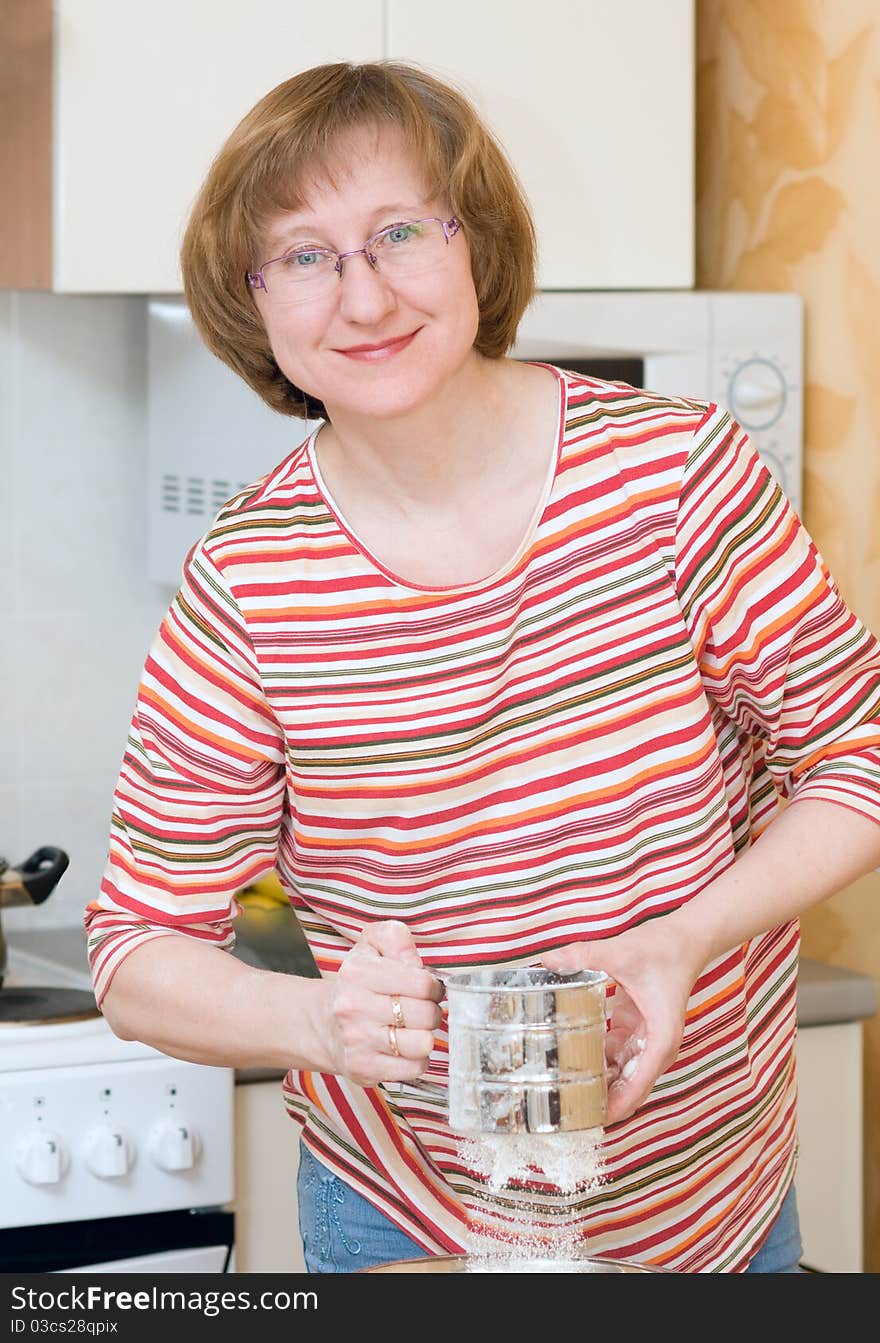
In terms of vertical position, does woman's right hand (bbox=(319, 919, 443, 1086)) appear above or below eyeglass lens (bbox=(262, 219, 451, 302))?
below

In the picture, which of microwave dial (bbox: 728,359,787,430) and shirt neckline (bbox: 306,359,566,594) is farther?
microwave dial (bbox: 728,359,787,430)

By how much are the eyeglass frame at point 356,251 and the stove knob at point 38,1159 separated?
34.0 inches

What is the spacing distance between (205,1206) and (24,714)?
71 cm

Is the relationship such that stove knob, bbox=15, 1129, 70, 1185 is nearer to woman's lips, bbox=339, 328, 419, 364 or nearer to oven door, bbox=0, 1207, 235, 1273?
oven door, bbox=0, 1207, 235, 1273

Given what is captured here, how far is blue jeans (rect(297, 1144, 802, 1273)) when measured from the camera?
109 centimetres

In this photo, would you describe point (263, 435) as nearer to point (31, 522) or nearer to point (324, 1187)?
point (31, 522)

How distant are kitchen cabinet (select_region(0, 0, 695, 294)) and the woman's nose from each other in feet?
2.59

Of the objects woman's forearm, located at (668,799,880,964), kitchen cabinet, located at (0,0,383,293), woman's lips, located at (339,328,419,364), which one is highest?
kitchen cabinet, located at (0,0,383,293)

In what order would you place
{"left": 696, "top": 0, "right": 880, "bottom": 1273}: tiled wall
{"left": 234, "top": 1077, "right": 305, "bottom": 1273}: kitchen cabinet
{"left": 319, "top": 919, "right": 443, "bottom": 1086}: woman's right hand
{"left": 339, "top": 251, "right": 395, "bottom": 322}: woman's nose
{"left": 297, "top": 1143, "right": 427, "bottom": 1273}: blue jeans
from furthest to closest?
1. {"left": 696, "top": 0, "right": 880, "bottom": 1273}: tiled wall
2. {"left": 234, "top": 1077, "right": 305, "bottom": 1273}: kitchen cabinet
3. {"left": 297, "top": 1143, "right": 427, "bottom": 1273}: blue jeans
4. {"left": 339, "top": 251, "right": 395, "bottom": 322}: woman's nose
5. {"left": 319, "top": 919, "right": 443, "bottom": 1086}: woman's right hand

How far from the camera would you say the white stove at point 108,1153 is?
1.54 m

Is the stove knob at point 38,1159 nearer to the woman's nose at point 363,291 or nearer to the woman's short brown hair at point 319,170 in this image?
the woman's short brown hair at point 319,170

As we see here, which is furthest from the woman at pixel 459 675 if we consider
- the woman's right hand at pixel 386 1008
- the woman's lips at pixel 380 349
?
the woman's right hand at pixel 386 1008

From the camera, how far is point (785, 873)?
0.99 m

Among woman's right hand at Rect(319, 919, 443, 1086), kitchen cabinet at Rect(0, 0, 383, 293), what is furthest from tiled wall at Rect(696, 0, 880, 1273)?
woman's right hand at Rect(319, 919, 443, 1086)
